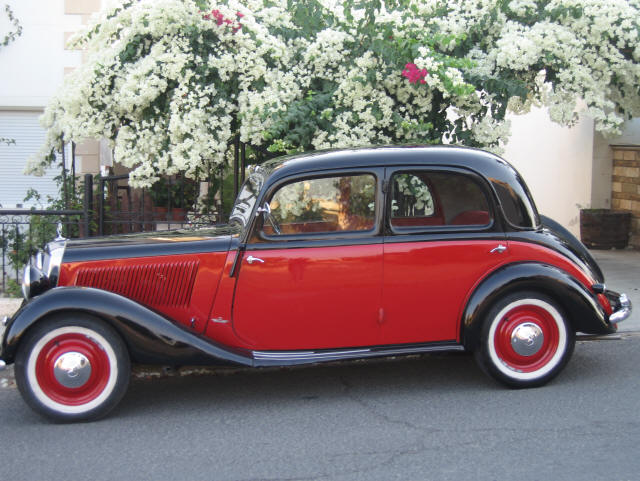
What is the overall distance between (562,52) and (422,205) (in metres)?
2.48

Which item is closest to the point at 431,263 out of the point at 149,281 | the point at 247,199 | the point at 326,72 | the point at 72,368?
the point at 247,199

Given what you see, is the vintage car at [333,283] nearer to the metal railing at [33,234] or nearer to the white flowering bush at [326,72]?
the white flowering bush at [326,72]

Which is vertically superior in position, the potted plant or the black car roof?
the black car roof

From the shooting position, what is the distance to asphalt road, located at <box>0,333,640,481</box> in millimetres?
3941

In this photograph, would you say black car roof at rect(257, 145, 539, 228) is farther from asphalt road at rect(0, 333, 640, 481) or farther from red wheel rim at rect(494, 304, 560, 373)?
asphalt road at rect(0, 333, 640, 481)

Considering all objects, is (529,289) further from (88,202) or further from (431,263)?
(88,202)

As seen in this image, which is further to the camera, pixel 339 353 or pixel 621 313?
pixel 621 313

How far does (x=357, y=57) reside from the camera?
7.18 m

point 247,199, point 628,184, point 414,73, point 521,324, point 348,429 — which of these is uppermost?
point 414,73

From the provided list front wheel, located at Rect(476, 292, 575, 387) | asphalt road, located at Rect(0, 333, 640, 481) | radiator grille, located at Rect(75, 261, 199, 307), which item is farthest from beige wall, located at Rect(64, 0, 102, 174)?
front wheel, located at Rect(476, 292, 575, 387)

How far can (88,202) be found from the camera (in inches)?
316

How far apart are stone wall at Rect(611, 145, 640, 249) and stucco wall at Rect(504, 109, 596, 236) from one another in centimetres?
23

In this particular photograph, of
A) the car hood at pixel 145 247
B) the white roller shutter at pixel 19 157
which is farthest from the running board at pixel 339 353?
the white roller shutter at pixel 19 157

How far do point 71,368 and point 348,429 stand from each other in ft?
5.68
